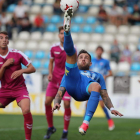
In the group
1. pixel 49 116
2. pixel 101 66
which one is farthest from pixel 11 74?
pixel 101 66

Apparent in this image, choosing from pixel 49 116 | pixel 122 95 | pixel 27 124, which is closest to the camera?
pixel 27 124

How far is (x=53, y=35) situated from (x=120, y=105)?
7.16 meters

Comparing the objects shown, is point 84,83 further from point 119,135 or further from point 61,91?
point 119,135

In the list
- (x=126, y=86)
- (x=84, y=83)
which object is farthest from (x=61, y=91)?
(x=126, y=86)

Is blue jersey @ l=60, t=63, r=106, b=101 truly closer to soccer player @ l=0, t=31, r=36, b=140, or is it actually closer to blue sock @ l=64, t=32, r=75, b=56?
blue sock @ l=64, t=32, r=75, b=56

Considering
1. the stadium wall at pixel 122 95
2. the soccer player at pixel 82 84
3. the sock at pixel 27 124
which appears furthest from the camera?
the stadium wall at pixel 122 95

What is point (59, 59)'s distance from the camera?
8.30 m

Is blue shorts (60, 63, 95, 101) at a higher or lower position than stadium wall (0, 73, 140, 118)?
higher

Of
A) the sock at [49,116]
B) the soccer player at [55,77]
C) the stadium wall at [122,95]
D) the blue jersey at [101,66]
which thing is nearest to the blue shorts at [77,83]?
the soccer player at [55,77]

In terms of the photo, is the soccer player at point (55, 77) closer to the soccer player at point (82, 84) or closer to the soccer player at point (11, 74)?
the soccer player at point (11, 74)

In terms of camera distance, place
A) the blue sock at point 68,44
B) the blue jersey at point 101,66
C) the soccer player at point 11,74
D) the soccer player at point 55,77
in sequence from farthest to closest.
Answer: the blue jersey at point 101,66 < the soccer player at point 55,77 < the soccer player at point 11,74 < the blue sock at point 68,44

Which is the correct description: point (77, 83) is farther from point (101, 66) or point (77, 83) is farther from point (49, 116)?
point (101, 66)

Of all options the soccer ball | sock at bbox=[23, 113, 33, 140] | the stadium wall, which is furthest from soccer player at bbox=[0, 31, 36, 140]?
the stadium wall

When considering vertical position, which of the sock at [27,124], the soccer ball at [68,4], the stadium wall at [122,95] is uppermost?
the soccer ball at [68,4]
